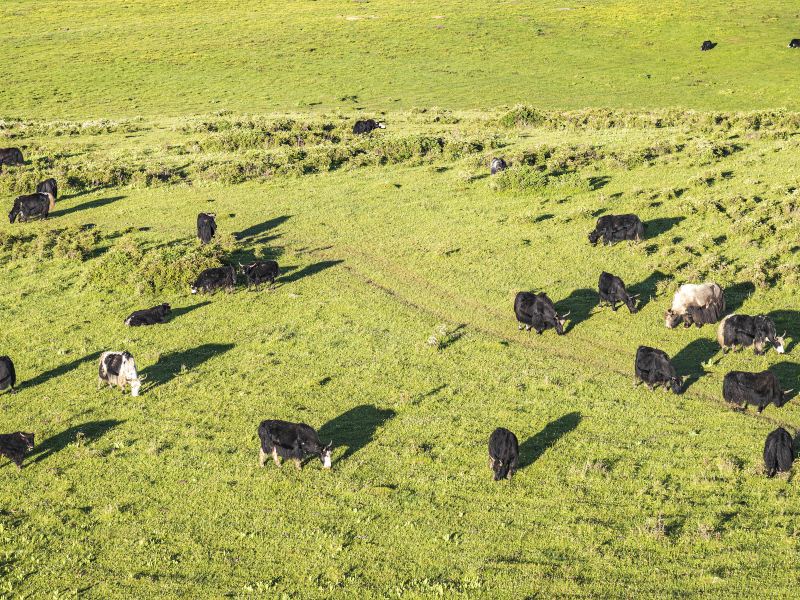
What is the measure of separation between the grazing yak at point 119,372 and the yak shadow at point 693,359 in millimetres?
15418

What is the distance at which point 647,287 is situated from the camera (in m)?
28.3

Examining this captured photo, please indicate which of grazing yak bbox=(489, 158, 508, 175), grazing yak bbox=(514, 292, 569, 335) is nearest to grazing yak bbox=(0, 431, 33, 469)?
grazing yak bbox=(514, 292, 569, 335)

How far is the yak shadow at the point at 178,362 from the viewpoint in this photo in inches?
930

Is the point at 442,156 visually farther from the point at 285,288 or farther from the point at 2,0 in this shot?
the point at 2,0

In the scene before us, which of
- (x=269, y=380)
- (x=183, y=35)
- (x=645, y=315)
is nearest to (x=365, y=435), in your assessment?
(x=269, y=380)

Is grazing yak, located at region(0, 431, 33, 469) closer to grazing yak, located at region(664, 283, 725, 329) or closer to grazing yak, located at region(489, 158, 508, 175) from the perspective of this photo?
grazing yak, located at region(664, 283, 725, 329)

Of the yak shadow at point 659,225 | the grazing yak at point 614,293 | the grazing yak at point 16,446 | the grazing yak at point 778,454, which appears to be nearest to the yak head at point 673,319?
the grazing yak at point 614,293

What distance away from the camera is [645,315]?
86.1 ft

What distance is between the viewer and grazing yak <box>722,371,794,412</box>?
19828 millimetres

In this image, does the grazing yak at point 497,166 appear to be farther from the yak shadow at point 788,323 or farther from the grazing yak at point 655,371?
the grazing yak at point 655,371

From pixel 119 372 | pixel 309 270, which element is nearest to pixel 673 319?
pixel 309 270

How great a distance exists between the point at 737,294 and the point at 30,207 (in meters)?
33.4

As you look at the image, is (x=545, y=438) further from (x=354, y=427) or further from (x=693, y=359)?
(x=693, y=359)

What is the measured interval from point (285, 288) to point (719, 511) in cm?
1870
